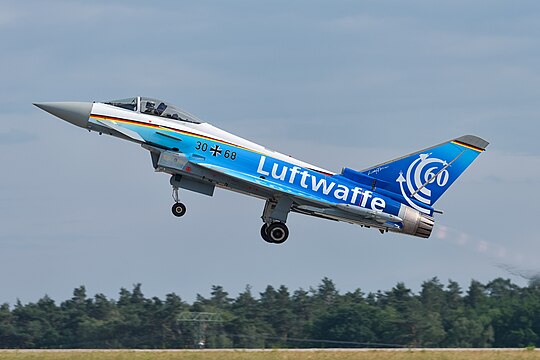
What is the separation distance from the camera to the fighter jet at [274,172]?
33938 mm

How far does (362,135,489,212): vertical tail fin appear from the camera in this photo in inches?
1387

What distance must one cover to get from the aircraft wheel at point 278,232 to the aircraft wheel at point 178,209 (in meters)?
2.60

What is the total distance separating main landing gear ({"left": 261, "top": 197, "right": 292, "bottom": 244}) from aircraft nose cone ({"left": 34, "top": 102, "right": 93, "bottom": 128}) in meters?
5.66

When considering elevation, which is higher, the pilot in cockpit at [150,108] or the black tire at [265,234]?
the pilot in cockpit at [150,108]

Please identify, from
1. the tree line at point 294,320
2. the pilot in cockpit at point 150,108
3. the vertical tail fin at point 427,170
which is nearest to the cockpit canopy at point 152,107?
the pilot in cockpit at point 150,108

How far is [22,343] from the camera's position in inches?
2616

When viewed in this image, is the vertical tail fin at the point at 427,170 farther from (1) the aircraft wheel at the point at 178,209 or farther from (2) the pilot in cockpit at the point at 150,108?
(2) the pilot in cockpit at the point at 150,108

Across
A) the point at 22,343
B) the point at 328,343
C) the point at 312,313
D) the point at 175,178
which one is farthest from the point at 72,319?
the point at 175,178

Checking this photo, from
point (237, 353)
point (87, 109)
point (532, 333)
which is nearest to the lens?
point (237, 353)

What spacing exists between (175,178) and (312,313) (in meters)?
36.5

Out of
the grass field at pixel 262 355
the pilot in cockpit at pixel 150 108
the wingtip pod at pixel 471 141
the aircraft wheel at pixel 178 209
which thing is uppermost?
the wingtip pod at pixel 471 141

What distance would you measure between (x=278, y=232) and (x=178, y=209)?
2.99 meters

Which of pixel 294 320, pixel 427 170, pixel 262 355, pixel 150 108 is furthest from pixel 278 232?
pixel 294 320

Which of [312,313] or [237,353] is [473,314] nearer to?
[312,313]
